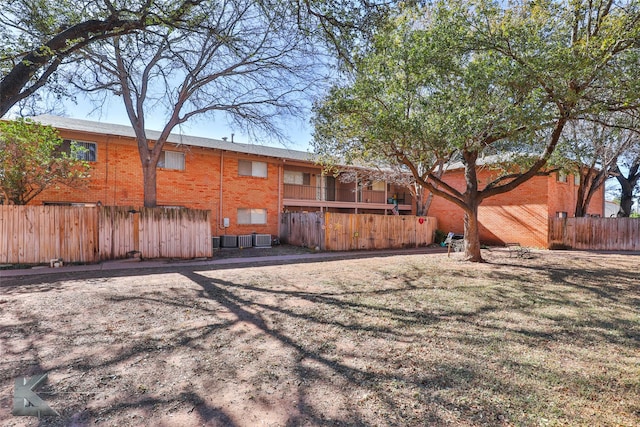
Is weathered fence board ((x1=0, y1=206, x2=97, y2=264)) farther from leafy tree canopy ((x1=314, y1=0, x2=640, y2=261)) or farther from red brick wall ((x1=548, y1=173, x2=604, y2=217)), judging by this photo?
red brick wall ((x1=548, y1=173, x2=604, y2=217))

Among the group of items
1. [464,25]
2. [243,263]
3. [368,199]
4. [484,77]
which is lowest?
[243,263]

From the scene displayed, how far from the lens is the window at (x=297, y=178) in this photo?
21.1 m

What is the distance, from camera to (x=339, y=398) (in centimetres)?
285

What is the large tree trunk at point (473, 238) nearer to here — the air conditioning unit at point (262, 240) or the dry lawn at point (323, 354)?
the dry lawn at point (323, 354)

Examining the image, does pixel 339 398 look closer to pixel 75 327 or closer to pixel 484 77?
pixel 75 327

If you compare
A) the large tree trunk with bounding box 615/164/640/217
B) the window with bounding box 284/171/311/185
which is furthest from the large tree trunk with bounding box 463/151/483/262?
the large tree trunk with bounding box 615/164/640/217

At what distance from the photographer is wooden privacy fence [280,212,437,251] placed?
15.9m

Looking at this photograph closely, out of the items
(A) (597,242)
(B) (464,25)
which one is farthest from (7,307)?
(A) (597,242)

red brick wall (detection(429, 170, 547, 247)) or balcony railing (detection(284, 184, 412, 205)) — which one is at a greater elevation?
balcony railing (detection(284, 184, 412, 205))

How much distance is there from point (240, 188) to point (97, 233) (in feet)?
25.7

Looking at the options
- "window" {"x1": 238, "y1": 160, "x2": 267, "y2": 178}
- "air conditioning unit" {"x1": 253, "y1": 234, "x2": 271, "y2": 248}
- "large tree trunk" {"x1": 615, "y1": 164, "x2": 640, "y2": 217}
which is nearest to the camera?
"air conditioning unit" {"x1": 253, "y1": 234, "x2": 271, "y2": 248}

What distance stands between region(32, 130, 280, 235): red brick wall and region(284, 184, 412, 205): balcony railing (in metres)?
1.61

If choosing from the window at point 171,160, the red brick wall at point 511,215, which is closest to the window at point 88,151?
the window at point 171,160

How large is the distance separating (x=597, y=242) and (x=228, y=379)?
69.0 ft
